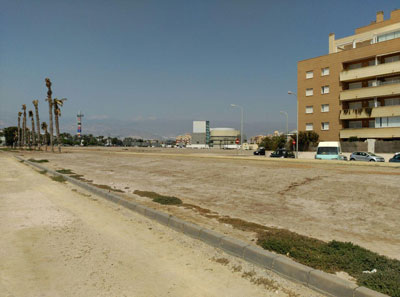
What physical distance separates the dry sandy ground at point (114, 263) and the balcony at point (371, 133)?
4601 cm

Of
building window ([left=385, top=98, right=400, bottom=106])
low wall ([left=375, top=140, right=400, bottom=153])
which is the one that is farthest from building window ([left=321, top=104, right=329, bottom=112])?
low wall ([left=375, top=140, right=400, bottom=153])

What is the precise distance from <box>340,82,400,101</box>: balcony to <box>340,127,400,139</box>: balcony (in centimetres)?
493

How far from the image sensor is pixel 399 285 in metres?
3.66

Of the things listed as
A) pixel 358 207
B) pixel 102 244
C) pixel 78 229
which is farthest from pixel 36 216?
pixel 358 207

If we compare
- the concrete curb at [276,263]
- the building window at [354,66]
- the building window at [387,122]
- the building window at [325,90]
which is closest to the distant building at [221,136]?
the building window at [325,90]

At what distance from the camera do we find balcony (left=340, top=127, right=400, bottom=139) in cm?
4325

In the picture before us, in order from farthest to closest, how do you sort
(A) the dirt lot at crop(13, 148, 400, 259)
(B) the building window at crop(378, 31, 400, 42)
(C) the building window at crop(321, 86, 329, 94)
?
(C) the building window at crop(321, 86, 329, 94) → (B) the building window at crop(378, 31, 400, 42) → (A) the dirt lot at crop(13, 148, 400, 259)

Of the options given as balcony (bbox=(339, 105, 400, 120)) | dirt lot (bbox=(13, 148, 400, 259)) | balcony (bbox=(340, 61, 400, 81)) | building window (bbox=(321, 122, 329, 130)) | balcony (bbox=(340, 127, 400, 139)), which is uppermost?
Answer: balcony (bbox=(340, 61, 400, 81))

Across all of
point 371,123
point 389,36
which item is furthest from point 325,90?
point 389,36

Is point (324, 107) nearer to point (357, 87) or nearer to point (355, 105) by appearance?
point (355, 105)

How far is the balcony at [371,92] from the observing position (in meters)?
42.8

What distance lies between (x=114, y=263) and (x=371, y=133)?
48762 mm

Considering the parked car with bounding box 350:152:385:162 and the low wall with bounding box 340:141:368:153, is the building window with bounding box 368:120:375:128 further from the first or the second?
the parked car with bounding box 350:152:385:162

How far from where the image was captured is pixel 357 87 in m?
48.7
